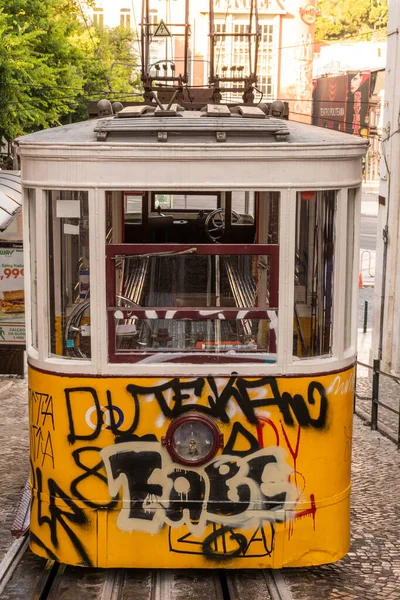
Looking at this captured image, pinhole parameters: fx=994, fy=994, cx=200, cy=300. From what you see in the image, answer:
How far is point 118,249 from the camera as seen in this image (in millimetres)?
5980

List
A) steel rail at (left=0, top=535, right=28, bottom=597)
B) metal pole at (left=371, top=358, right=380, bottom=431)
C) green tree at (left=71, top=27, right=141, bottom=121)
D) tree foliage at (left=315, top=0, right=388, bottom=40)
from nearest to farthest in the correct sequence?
1. steel rail at (left=0, top=535, right=28, bottom=597)
2. metal pole at (left=371, top=358, right=380, bottom=431)
3. green tree at (left=71, top=27, right=141, bottom=121)
4. tree foliage at (left=315, top=0, right=388, bottom=40)

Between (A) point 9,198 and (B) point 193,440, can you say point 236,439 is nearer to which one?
(B) point 193,440

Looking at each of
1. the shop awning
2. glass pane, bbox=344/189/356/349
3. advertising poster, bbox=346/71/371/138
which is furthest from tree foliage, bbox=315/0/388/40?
glass pane, bbox=344/189/356/349

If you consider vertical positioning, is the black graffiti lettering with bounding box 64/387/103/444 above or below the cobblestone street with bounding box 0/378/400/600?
above

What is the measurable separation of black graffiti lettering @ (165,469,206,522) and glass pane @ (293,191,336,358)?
1006 millimetres

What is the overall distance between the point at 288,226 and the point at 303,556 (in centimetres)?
209

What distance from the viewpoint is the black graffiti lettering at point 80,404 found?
19.9 feet

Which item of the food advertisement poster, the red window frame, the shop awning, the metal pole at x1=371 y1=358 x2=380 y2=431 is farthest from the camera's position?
the food advertisement poster

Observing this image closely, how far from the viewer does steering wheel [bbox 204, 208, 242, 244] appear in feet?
26.5

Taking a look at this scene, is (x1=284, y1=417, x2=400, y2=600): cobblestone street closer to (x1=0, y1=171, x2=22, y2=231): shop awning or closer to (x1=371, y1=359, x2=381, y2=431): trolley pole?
(x1=371, y1=359, x2=381, y2=431): trolley pole

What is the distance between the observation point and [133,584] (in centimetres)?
652

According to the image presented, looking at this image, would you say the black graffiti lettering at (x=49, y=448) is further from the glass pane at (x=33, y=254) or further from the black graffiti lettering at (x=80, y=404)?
the glass pane at (x=33, y=254)

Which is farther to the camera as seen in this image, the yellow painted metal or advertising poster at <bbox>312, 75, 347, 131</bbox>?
advertising poster at <bbox>312, 75, 347, 131</bbox>

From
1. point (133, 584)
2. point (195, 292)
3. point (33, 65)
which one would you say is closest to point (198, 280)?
point (195, 292)
